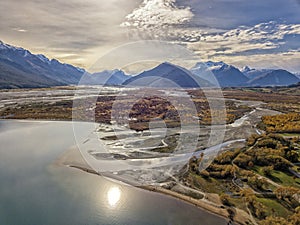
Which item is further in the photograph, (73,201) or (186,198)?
(186,198)

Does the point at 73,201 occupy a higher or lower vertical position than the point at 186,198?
higher

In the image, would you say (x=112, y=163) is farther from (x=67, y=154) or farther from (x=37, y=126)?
(x=37, y=126)

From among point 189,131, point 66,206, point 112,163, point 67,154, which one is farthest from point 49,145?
point 189,131

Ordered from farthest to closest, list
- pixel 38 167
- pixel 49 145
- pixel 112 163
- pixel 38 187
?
1. pixel 49 145
2. pixel 112 163
3. pixel 38 167
4. pixel 38 187

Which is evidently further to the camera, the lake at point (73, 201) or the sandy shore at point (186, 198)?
the sandy shore at point (186, 198)

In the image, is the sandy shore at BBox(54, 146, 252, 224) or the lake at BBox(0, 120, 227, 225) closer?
the lake at BBox(0, 120, 227, 225)

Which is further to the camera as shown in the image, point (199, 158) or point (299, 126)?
point (299, 126)

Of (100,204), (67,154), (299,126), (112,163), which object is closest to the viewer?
(100,204)
